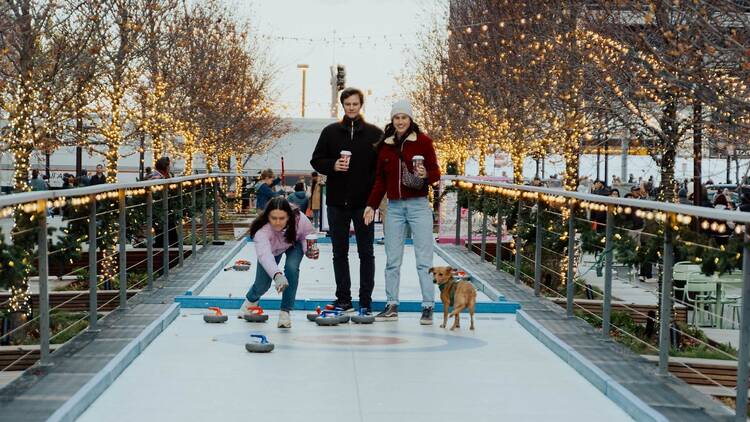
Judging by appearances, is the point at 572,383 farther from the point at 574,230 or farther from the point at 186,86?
the point at 186,86

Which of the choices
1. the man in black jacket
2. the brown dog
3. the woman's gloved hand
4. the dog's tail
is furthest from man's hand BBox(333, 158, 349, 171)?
the dog's tail

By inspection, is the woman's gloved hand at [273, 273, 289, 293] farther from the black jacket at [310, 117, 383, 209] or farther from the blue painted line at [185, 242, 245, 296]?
the blue painted line at [185, 242, 245, 296]

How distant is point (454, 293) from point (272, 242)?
1599 mm

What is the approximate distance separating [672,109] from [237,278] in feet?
23.5

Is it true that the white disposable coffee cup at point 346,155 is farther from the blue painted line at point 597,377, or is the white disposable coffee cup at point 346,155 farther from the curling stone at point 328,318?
the blue painted line at point 597,377

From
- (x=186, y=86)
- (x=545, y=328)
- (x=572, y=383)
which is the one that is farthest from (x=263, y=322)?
(x=186, y=86)

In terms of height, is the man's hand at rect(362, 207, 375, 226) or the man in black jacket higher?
the man in black jacket

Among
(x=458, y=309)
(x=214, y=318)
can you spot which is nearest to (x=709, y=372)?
(x=458, y=309)

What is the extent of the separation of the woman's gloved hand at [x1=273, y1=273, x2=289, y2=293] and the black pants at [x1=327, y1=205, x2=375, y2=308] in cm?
79

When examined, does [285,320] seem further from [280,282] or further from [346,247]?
[346,247]

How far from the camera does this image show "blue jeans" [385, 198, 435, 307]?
30.6 ft

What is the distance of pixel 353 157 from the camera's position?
9445mm

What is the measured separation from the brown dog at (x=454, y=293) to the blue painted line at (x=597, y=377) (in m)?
0.57

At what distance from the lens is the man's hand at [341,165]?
29.6 ft
